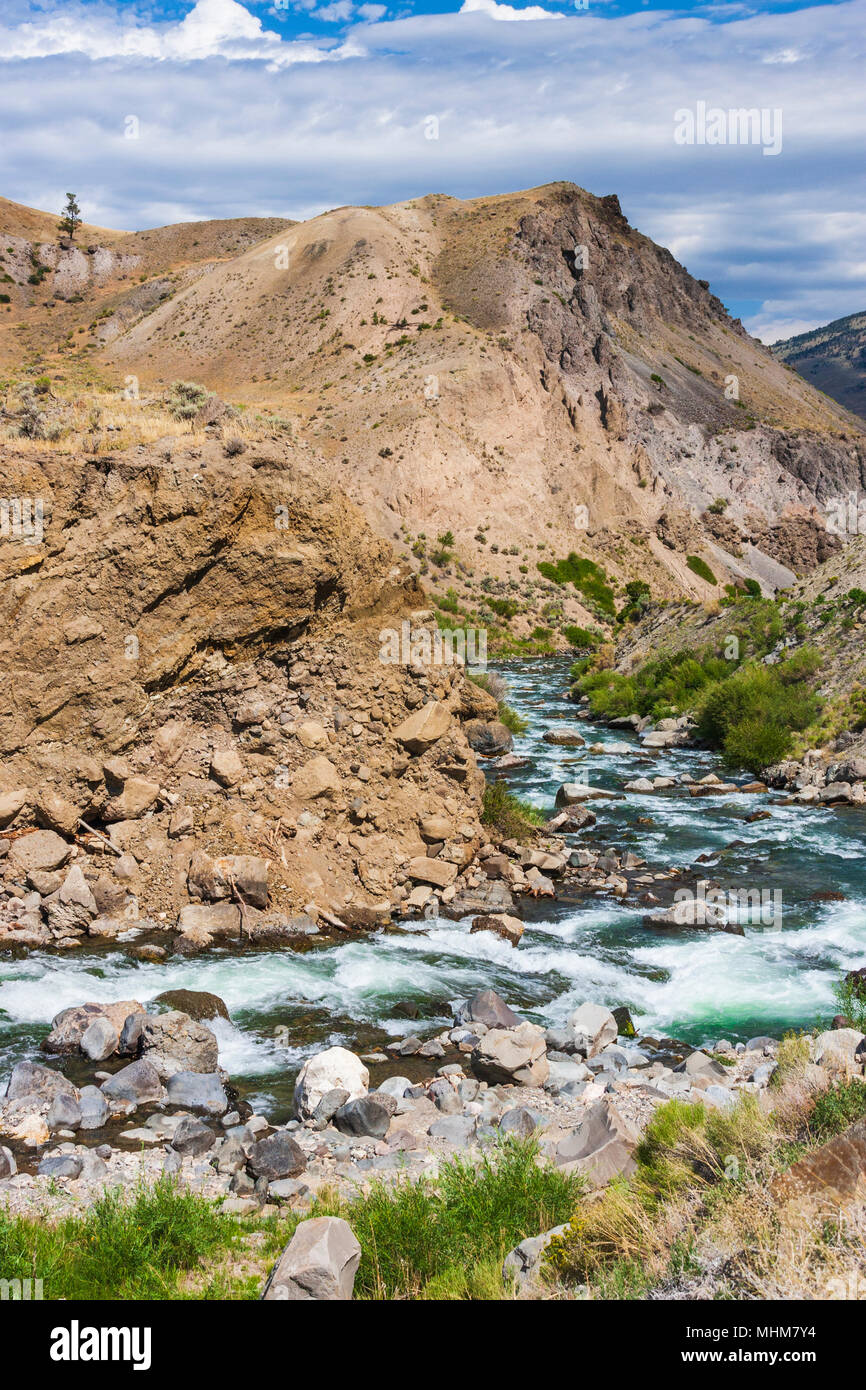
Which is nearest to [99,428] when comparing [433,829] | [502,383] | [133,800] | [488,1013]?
[133,800]

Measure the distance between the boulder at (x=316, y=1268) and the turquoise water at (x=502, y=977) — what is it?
2975 mm

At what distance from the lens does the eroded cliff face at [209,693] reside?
39.5 ft

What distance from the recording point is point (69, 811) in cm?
1195

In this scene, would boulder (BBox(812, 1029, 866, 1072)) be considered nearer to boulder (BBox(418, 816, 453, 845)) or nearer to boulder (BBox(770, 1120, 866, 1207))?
boulder (BBox(770, 1120, 866, 1207))

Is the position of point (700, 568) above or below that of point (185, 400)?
above

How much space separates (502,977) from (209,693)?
565cm

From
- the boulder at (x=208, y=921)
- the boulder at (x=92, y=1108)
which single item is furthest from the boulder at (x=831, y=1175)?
the boulder at (x=208, y=921)

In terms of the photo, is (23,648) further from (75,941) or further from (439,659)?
(439,659)

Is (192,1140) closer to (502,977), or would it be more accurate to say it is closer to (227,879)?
(502,977)

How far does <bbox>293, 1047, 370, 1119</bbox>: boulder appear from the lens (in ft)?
25.9

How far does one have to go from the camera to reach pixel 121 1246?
535 cm

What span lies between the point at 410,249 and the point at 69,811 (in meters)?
78.4

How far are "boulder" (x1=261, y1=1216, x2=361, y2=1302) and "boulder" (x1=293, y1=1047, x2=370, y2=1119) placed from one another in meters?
2.68
